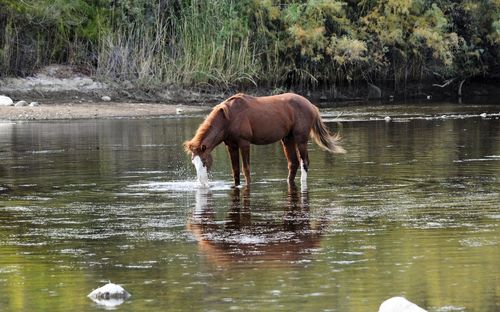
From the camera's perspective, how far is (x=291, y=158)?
17.1m

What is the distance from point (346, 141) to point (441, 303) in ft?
51.7

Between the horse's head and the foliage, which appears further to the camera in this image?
the foliage

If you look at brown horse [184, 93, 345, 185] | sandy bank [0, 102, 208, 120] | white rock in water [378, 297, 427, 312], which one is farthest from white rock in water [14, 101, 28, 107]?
white rock in water [378, 297, 427, 312]

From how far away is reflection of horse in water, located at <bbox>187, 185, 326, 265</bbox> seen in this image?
10.7 m

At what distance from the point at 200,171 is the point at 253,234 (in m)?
4.07

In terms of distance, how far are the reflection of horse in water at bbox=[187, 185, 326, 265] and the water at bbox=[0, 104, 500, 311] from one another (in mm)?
21

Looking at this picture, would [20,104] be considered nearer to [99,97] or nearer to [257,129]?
[99,97]

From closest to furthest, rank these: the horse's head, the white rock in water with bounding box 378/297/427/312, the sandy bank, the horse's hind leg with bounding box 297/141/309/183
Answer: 1. the white rock in water with bounding box 378/297/427/312
2. the horse's head
3. the horse's hind leg with bounding box 297/141/309/183
4. the sandy bank

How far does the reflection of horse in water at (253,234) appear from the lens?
35.1ft

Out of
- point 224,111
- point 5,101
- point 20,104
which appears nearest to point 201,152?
point 224,111

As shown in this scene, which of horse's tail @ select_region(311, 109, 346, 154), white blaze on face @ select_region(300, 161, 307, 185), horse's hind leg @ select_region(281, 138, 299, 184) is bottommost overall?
white blaze on face @ select_region(300, 161, 307, 185)

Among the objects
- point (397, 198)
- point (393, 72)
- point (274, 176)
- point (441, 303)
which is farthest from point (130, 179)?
point (393, 72)

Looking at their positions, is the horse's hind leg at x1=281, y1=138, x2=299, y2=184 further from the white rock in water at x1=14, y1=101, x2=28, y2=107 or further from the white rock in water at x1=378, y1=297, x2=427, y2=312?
the white rock in water at x1=14, y1=101, x2=28, y2=107

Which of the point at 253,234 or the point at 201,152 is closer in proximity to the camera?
the point at 253,234
